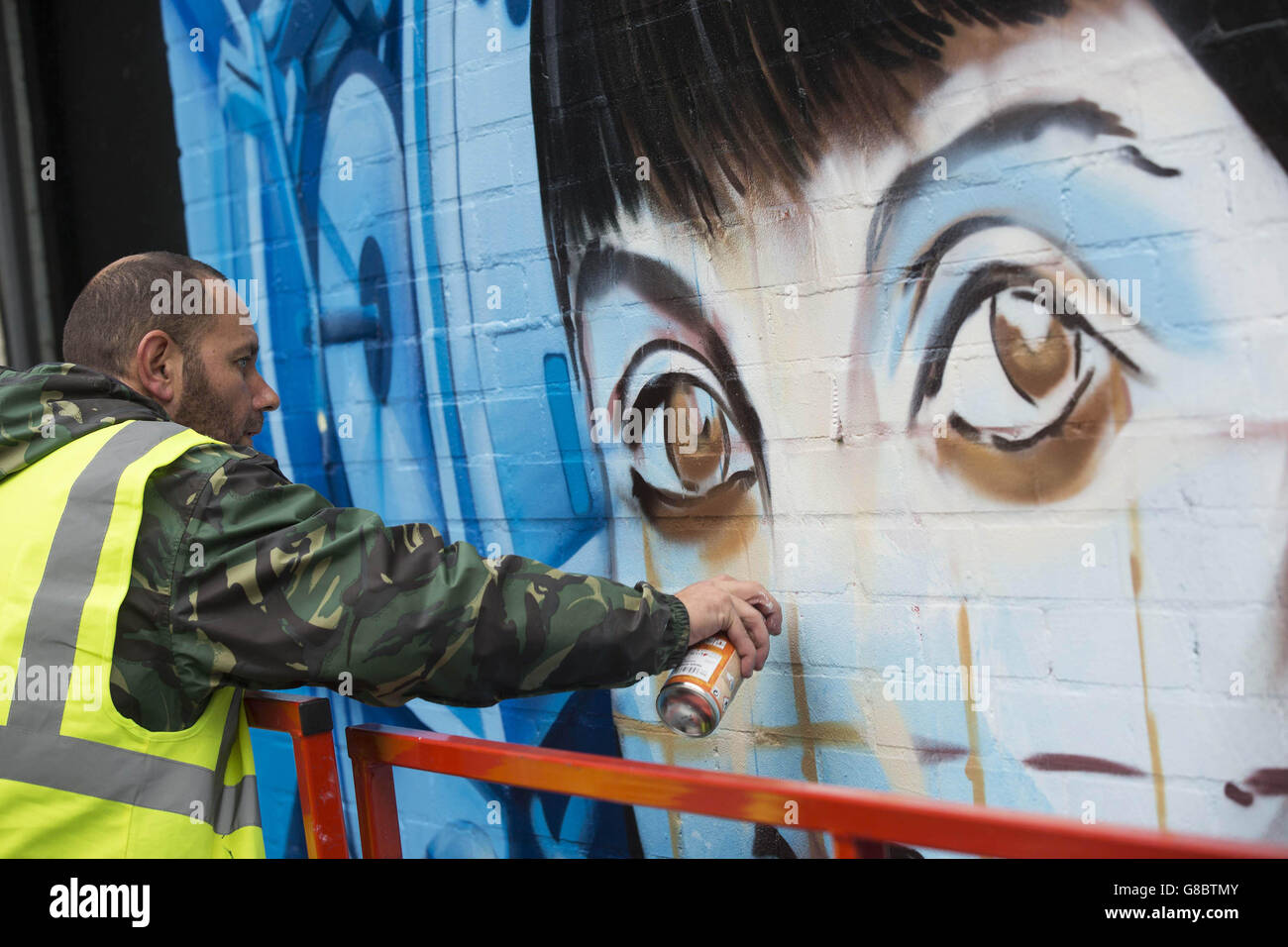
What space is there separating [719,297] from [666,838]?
1.48 metres

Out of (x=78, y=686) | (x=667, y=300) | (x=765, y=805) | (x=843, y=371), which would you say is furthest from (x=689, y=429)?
(x=78, y=686)

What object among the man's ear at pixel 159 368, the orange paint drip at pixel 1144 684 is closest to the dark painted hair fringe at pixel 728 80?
the orange paint drip at pixel 1144 684

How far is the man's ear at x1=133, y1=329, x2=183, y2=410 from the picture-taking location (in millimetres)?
2115

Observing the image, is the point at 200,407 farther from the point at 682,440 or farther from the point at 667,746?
the point at 667,746

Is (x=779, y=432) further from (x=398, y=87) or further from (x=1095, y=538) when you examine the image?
(x=398, y=87)

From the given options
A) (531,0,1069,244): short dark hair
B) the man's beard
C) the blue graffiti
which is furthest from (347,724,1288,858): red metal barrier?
(531,0,1069,244): short dark hair

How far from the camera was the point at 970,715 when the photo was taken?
2381 mm

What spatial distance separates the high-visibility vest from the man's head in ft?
1.25

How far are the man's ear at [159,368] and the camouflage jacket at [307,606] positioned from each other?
29 centimetres

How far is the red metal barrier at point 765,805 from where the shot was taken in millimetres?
1268

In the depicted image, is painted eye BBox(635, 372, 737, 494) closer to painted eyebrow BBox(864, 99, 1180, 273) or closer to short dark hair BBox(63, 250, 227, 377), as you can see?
painted eyebrow BBox(864, 99, 1180, 273)

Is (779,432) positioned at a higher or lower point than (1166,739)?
higher
